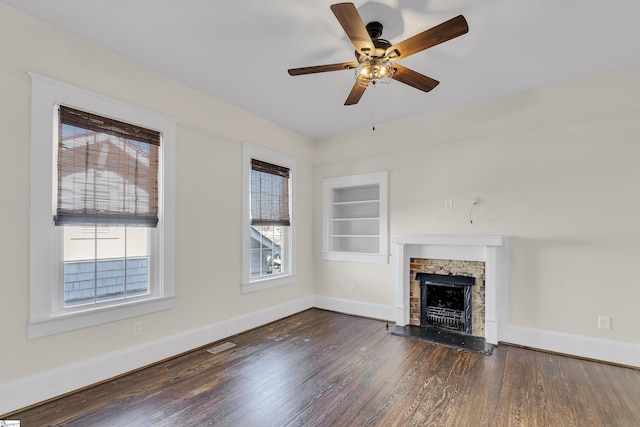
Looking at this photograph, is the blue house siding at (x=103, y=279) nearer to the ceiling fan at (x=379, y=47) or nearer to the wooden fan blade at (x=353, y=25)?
the ceiling fan at (x=379, y=47)

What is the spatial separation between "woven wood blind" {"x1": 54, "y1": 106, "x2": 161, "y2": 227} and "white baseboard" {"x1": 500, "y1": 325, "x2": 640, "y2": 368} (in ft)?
13.5

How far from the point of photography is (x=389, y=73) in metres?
2.33

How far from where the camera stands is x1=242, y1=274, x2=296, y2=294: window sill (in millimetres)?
3975

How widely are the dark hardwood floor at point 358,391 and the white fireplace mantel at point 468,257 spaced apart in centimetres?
39

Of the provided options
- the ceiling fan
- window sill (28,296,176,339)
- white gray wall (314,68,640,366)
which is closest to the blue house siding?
window sill (28,296,176,339)

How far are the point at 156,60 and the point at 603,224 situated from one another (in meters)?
4.68

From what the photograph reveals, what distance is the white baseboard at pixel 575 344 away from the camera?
2938 millimetres

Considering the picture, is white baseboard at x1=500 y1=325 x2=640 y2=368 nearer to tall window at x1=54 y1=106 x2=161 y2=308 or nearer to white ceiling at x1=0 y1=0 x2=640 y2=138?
white ceiling at x1=0 y1=0 x2=640 y2=138

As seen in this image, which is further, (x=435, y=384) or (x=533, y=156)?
(x=533, y=156)

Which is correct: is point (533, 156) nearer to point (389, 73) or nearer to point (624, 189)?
point (624, 189)

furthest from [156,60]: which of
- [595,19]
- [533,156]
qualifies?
[533,156]

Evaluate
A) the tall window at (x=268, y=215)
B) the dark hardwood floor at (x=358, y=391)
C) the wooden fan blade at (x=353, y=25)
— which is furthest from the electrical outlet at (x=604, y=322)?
the tall window at (x=268, y=215)

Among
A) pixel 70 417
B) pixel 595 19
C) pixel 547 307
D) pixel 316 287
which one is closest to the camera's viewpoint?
pixel 70 417

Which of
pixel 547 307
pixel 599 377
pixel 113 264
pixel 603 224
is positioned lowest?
pixel 599 377
